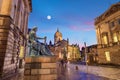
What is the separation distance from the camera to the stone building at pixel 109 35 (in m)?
29.0

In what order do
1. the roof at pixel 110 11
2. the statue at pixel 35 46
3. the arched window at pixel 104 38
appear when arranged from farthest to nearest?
1. the arched window at pixel 104 38
2. the roof at pixel 110 11
3. the statue at pixel 35 46

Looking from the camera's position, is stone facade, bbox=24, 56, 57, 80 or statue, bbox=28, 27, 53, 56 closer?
stone facade, bbox=24, 56, 57, 80

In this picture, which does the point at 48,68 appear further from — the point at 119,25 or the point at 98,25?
the point at 98,25

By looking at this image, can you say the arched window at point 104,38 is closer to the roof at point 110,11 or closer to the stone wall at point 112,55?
the stone wall at point 112,55

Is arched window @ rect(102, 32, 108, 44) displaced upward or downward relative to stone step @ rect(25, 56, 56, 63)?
upward

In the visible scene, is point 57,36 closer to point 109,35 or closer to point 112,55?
point 109,35

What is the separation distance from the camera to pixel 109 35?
32.5m

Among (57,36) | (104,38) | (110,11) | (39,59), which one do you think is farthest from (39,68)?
(57,36)

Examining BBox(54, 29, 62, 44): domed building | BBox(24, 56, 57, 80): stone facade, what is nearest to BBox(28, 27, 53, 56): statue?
BBox(24, 56, 57, 80): stone facade

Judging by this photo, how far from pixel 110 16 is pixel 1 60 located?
30.2 meters

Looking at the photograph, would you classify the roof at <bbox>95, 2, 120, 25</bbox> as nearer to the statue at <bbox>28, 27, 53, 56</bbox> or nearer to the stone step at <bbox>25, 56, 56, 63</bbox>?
the statue at <bbox>28, 27, 53, 56</bbox>

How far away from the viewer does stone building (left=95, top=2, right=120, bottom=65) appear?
29017 mm

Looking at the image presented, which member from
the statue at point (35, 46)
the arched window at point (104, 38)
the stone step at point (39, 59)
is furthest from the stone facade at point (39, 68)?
the arched window at point (104, 38)

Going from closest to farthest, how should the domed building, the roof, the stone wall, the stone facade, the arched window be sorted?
the stone facade
the stone wall
the roof
the arched window
the domed building
